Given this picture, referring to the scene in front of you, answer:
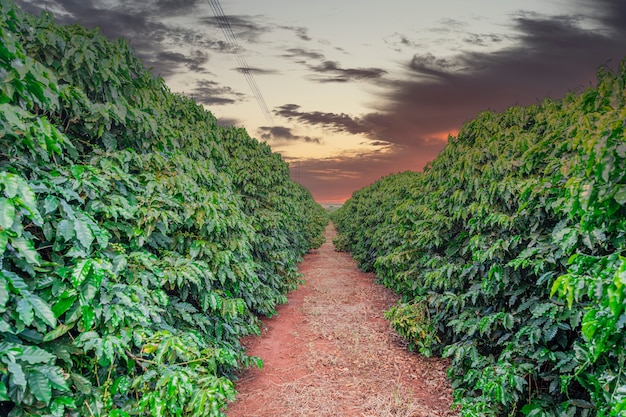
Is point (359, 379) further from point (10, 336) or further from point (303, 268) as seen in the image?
point (303, 268)

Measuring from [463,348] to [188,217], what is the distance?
3.43 m

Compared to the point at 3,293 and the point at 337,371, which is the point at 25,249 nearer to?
the point at 3,293

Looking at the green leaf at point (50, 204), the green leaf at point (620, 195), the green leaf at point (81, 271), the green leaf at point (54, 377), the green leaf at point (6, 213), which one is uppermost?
the green leaf at point (620, 195)

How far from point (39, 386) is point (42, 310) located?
397 mm

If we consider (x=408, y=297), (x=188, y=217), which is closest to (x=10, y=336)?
(x=188, y=217)

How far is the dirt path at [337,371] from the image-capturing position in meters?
3.99

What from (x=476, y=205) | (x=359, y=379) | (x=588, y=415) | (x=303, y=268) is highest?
(x=476, y=205)

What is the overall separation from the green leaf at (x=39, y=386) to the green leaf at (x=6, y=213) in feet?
2.69

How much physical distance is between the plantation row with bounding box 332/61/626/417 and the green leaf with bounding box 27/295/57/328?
286cm

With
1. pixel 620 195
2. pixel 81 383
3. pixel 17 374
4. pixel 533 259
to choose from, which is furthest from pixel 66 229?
pixel 533 259

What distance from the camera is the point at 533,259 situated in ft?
11.0

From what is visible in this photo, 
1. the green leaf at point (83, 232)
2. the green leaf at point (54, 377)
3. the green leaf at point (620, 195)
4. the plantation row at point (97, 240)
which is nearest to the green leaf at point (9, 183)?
the plantation row at point (97, 240)

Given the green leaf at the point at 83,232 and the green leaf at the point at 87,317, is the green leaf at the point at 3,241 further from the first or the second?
the green leaf at the point at 87,317

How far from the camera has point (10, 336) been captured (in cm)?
188
